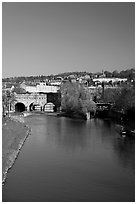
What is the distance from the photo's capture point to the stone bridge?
2183cm

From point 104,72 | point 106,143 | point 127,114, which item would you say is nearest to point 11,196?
point 106,143

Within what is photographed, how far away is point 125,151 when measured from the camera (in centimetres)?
776

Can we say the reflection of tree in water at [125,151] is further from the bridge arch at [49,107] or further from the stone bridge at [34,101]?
the bridge arch at [49,107]

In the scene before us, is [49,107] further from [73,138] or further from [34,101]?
[73,138]

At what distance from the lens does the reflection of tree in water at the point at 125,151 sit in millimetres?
6670

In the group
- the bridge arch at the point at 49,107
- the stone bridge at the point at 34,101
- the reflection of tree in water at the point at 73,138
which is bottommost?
the reflection of tree in water at the point at 73,138

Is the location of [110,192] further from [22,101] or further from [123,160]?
[22,101]

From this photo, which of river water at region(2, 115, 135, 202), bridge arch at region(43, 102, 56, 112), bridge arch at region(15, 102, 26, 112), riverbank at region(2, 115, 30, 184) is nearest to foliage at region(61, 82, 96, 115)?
bridge arch at region(43, 102, 56, 112)

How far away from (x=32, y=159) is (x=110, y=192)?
7.86 ft

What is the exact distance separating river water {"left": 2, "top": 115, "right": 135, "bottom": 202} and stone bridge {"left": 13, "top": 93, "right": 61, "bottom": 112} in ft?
40.7

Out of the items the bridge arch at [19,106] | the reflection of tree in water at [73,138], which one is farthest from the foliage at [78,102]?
the reflection of tree in water at [73,138]

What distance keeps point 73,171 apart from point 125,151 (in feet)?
6.98

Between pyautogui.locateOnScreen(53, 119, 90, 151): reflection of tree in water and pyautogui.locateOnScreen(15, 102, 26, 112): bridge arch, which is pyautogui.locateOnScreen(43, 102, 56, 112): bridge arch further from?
pyautogui.locateOnScreen(53, 119, 90, 151): reflection of tree in water

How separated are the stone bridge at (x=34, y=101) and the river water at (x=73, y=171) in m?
12.4
